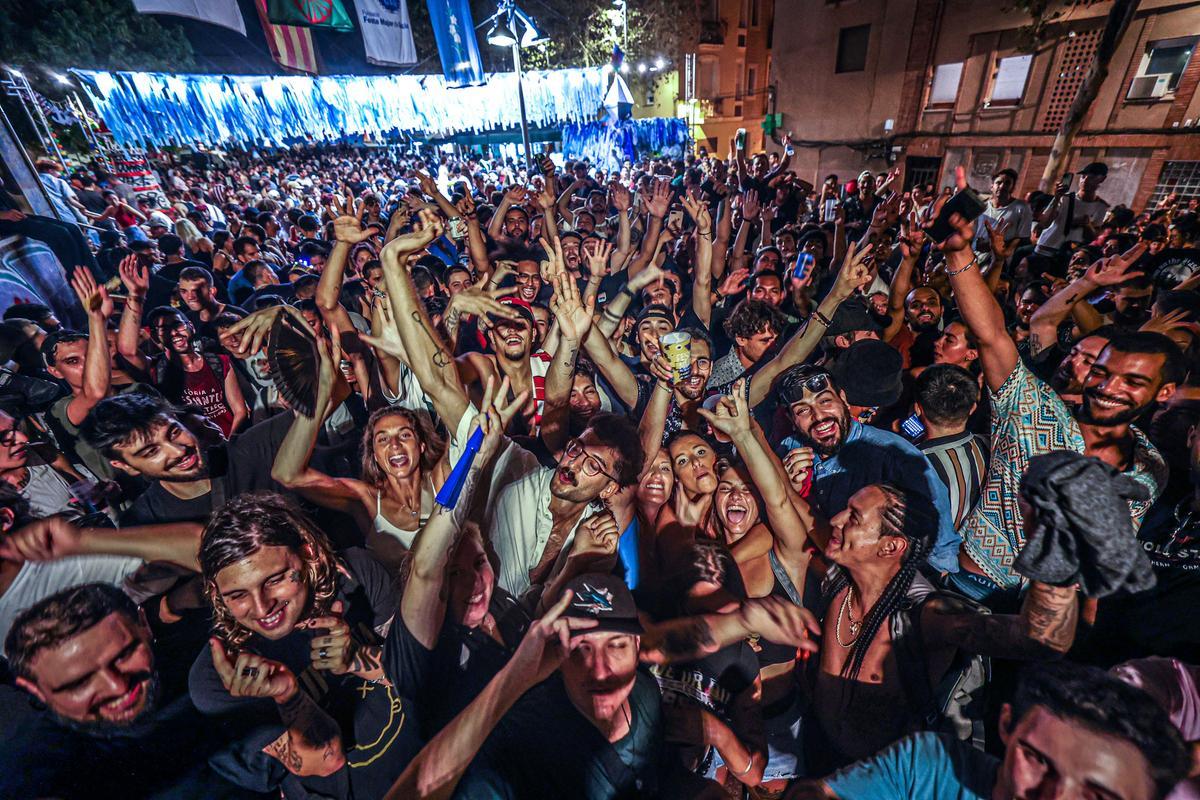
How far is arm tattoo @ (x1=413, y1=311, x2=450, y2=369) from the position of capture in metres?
2.70

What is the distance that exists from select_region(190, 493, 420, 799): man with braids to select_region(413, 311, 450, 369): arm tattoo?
1036mm

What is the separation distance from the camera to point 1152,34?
11844 millimetres

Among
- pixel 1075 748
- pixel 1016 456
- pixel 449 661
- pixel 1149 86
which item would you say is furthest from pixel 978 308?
pixel 1149 86

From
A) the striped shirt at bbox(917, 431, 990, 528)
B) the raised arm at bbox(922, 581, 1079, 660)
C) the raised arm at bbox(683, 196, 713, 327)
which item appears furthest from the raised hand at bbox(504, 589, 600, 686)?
the raised arm at bbox(683, 196, 713, 327)

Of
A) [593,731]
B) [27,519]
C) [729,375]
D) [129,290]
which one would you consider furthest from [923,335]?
[129,290]

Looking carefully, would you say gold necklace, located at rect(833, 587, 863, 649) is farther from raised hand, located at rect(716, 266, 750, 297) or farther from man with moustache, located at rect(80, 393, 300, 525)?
raised hand, located at rect(716, 266, 750, 297)

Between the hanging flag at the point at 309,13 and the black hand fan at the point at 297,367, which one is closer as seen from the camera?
the black hand fan at the point at 297,367

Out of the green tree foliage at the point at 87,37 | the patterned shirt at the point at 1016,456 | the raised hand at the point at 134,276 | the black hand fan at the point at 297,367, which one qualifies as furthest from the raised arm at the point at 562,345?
the green tree foliage at the point at 87,37

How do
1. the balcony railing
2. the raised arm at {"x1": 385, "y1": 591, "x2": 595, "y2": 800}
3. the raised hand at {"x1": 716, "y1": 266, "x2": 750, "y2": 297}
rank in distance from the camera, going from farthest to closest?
1. the balcony railing
2. the raised hand at {"x1": 716, "y1": 266, "x2": 750, "y2": 297}
3. the raised arm at {"x1": 385, "y1": 591, "x2": 595, "y2": 800}

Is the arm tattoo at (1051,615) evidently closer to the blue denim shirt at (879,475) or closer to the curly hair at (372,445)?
the blue denim shirt at (879,475)

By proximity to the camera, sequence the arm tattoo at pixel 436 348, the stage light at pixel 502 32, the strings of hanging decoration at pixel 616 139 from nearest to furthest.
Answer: the arm tattoo at pixel 436 348 < the stage light at pixel 502 32 < the strings of hanging decoration at pixel 616 139

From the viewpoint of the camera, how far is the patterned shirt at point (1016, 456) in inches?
89.6

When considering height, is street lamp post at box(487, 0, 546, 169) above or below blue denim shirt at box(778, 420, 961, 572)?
above

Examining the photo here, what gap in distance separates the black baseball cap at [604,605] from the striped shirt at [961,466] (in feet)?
6.11
